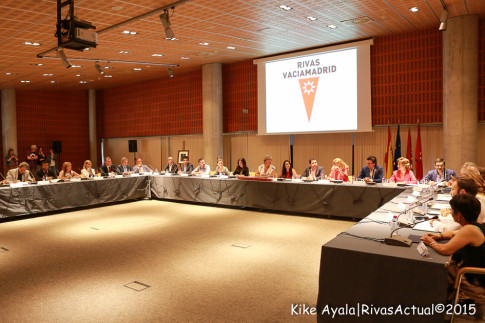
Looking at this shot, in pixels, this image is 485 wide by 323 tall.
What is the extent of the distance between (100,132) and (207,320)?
589 inches

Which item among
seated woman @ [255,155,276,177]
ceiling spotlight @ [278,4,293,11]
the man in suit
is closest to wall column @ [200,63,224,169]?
seated woman @ [255,155,276,177]

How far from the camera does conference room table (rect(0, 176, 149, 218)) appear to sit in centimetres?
720

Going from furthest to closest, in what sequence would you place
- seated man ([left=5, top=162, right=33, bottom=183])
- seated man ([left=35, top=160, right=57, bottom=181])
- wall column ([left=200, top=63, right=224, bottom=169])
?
wall column ([left=200, top=63, right=224, bottom=169]) → seated man ([left=35, top=160, right=57, bottom=181]) → seated man ([left=5, top=162, right=33, bottom=183])

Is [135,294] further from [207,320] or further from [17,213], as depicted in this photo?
[17,213]

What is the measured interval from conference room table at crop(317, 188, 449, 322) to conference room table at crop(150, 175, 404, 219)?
369 centimetres

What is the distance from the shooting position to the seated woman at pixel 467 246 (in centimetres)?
240

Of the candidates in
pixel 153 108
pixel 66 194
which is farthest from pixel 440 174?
pixel 153 108

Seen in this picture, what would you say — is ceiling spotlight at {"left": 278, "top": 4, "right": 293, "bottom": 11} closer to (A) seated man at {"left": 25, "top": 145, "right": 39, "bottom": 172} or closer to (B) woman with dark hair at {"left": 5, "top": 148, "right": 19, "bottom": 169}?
(B) woman with dark hair at {"left": 5, "top": 148, "right": 19, "bottom": 169}

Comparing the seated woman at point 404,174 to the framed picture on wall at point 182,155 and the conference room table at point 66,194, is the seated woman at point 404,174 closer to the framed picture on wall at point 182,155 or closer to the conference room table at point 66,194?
the conference room table at point 66,194

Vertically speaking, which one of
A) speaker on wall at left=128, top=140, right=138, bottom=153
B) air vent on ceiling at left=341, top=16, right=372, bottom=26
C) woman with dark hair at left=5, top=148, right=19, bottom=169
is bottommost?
woman with dark hair at left=5, top=148, right=19, bottom=169

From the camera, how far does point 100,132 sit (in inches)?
644

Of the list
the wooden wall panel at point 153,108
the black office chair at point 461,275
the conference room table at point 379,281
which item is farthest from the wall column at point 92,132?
the black office chair at point 461,275

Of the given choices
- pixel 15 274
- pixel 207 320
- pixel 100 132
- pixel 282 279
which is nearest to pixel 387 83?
pixel 282 279

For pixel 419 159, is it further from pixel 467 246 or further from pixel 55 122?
pixel 55 122
